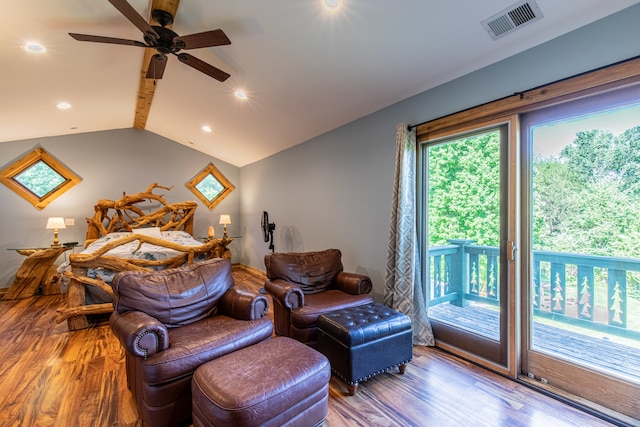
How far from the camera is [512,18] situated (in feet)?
6.64

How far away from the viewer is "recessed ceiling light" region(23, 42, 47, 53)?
2.65 meters

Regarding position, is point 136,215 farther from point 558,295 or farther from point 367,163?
point 558,295

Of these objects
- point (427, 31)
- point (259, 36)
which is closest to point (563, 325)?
point (427, 31)

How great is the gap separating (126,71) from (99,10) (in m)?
1.23

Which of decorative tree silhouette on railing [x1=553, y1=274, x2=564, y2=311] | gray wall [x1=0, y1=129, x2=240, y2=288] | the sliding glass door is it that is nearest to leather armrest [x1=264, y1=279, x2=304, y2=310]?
the sliding glass door

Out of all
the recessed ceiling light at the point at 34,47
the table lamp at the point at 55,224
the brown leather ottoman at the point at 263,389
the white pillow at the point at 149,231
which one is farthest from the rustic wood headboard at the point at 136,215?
the brown leather ottoman at the point at 263,389

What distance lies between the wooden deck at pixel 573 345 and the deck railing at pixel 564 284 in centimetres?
9

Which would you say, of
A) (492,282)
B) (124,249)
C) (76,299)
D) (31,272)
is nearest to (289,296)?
(492,282)

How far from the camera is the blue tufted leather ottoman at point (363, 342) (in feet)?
7.06

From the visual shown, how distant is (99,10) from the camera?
2.48 metres

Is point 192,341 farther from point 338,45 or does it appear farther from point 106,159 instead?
point 106,159

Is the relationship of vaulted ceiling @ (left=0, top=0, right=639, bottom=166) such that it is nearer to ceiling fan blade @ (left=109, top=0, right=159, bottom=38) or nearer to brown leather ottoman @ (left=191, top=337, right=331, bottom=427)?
ceiling fan blade @ (left=109, top=0, right=159, bottom=38)

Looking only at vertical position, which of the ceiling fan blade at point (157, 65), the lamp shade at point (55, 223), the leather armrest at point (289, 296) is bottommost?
the leather armrest at point (289, 296)

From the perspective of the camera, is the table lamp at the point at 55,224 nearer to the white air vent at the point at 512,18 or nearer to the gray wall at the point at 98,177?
the gray wall at the point at 98,177
